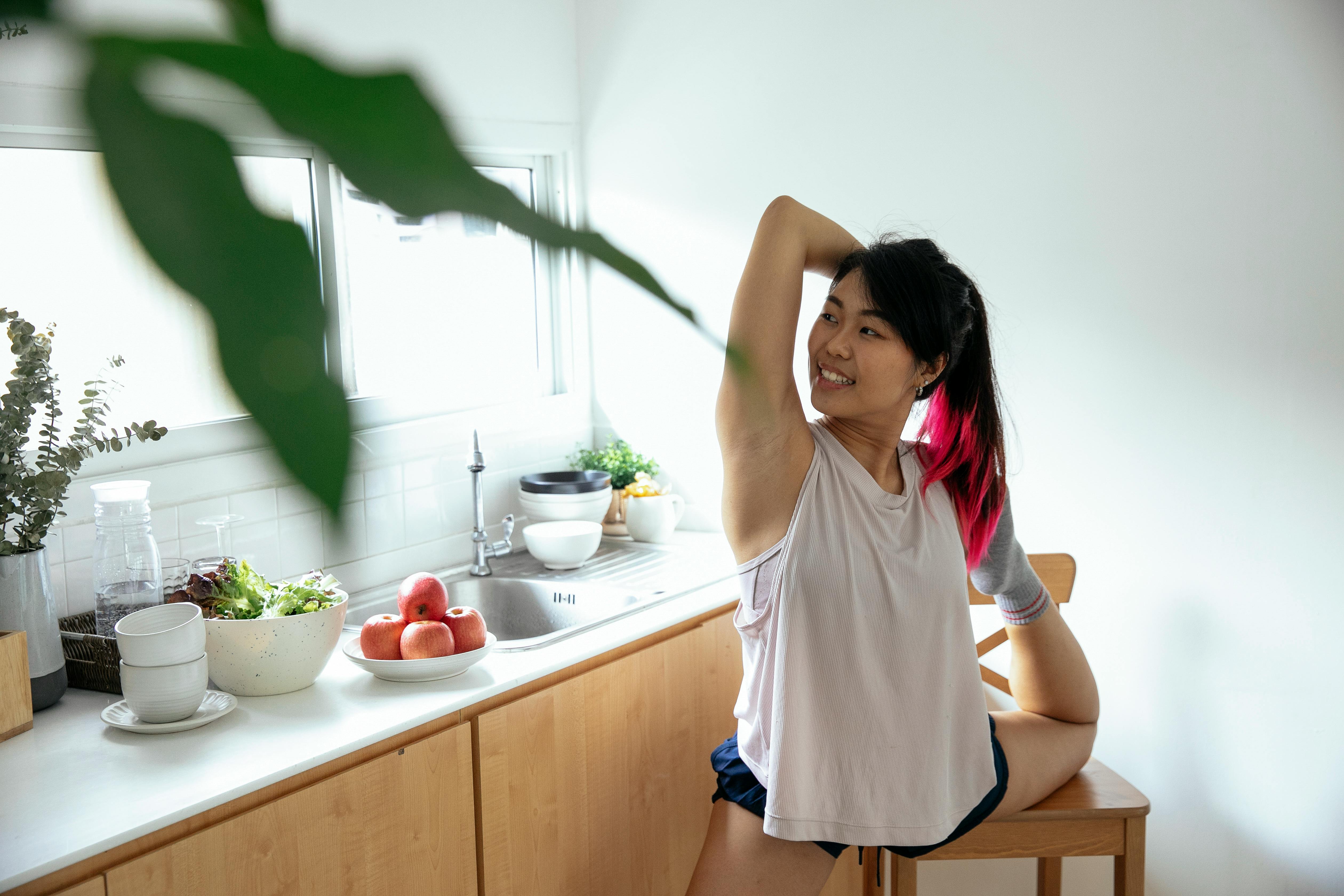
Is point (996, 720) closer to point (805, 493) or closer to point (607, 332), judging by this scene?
point (805, 493)

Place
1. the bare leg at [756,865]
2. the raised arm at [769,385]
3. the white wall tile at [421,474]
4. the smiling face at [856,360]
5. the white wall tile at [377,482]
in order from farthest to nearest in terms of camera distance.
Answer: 1. the white wall tile at [421,474]
2. the bare leg at [756,865]
3. the smiling face at [856,360]
4. the raised arm at [769,385]
5. the white wall tile at [377,482]

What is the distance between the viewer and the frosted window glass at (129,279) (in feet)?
0.39

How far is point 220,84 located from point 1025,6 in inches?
75.4

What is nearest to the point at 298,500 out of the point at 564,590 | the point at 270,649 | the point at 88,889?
the point at 88,889

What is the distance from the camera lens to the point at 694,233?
1250 mm

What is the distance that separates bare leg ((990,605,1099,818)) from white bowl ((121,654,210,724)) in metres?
1.10

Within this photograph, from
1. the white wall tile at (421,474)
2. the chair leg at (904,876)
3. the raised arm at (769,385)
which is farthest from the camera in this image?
the white wall tile at (421,474)

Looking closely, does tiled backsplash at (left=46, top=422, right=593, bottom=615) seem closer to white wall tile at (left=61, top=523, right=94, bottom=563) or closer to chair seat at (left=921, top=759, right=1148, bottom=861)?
white wall tile at (left=61, top=523, right=94, bottom=563)

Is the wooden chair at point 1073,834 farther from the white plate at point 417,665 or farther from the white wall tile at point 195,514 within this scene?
the white wall tile at point 195,514

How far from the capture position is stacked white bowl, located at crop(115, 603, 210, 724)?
3.72ft

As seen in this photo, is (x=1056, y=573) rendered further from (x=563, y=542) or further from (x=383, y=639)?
(x=383, y=639)

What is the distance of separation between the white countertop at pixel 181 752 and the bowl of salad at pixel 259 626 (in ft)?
0.12

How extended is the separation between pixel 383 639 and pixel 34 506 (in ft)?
1.43

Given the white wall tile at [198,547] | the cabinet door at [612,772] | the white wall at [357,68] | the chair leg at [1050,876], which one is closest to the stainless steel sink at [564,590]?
the cabinet door at [612,772]
